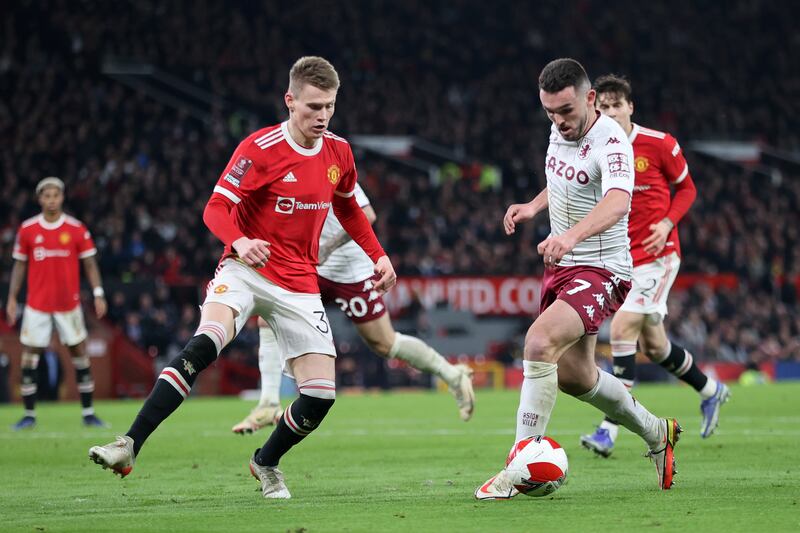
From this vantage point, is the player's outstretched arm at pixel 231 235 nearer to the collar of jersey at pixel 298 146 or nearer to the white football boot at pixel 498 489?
the collar of jersey at pixel 298 146

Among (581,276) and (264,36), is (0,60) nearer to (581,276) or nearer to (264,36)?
(264,36)

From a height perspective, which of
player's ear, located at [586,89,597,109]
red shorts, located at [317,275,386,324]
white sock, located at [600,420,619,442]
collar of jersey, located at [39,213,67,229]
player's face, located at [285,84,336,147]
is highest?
player's ear, located at [586,89,597,109]

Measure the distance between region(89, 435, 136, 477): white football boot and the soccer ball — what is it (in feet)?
6.62

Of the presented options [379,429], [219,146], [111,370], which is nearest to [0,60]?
[219,146]

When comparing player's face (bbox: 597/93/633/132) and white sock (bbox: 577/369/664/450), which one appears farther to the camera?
player's face (bbox: 597/93/633/132)

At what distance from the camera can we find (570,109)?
6.75 meters

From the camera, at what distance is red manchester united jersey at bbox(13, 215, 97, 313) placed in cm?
1406

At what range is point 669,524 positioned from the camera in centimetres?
552

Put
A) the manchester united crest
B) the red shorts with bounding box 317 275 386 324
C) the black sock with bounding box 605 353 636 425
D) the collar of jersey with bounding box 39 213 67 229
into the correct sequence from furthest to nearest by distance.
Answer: the collar of jersey with bounding box 39 213 67 229, the red shorts with bounding box 317 275 386 324, the black sock with bounding box 605 353 636 425, the manchester united crest

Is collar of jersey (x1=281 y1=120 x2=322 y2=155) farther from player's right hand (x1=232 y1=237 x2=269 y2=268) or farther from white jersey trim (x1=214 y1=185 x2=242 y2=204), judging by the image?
player's right hand (x1=232 y1=237 x2=269 y2=268)

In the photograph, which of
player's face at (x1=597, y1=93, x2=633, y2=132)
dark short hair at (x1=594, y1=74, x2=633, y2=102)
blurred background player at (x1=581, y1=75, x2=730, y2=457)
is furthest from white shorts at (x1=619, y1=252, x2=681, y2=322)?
dark short hair at (x1=594, y1=74, x2=633, y2=102)

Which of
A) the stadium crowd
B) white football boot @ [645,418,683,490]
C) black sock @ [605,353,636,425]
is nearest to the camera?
white football boot @ [645,418,683,490]

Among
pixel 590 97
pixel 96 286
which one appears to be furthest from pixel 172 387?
pixel 96 286

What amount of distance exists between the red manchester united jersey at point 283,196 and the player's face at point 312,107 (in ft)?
0.55
